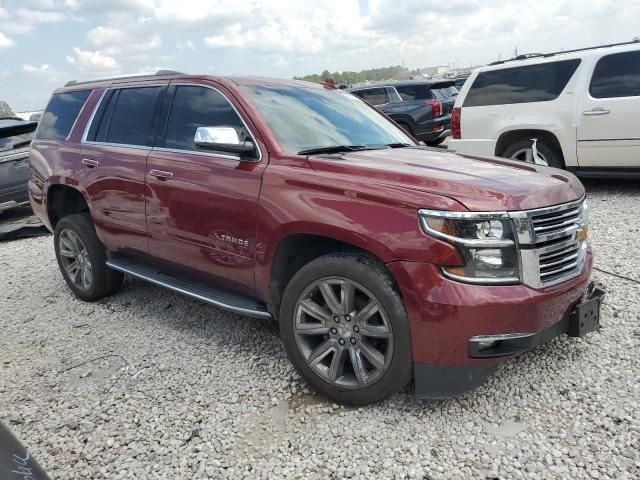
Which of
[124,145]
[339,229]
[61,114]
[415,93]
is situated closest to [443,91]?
[415,93]

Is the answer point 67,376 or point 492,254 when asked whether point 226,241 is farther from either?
point 492,254

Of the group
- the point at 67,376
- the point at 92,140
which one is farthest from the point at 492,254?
the point at 92,140

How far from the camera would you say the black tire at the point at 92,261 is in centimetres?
459

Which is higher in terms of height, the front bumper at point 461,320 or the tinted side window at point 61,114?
the tinted side window at point 61,114

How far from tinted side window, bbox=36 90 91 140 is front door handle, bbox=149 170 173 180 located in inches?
58.1

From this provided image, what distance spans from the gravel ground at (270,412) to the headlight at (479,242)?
82 cm

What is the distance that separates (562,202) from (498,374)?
1.09 metres

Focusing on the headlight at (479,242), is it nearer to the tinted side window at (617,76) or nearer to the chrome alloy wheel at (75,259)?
the chrome alloy wheel at (75,259)

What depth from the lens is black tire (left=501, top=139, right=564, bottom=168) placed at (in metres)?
7.54

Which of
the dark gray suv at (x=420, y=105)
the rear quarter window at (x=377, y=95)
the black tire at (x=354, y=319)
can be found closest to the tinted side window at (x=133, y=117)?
the black tire at (x=354, y=319)

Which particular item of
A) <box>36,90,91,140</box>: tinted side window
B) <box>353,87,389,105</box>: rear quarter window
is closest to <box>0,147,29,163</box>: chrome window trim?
<box>36,90,91,140</box>: tinted side window

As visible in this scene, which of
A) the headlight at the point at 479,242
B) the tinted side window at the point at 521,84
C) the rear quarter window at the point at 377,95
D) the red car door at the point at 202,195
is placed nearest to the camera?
the headlight at the point at 479,242

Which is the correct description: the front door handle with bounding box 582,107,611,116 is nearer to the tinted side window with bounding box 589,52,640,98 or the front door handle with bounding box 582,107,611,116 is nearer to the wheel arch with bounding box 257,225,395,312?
the tinted side window with bounding box 589,52,640,98

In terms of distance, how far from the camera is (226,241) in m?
3.37
